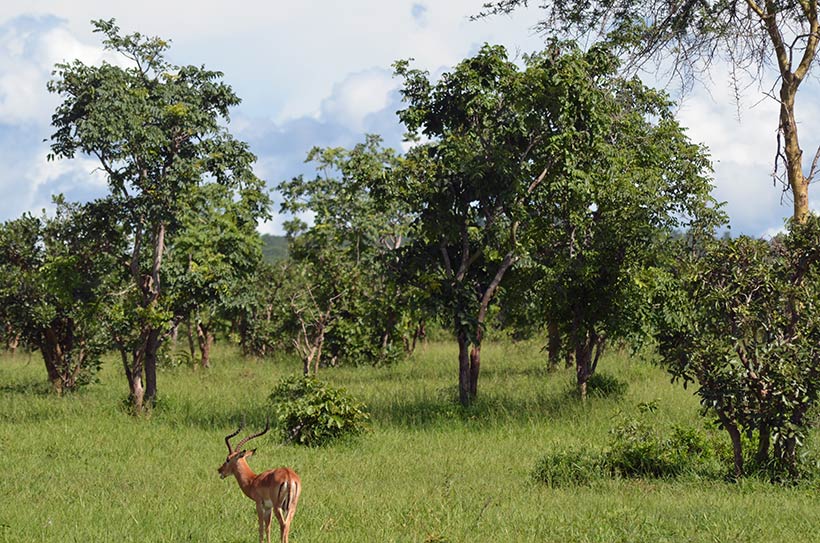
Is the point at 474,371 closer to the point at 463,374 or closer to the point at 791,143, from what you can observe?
the point at 463,374

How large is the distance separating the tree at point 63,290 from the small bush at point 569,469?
1063 cm

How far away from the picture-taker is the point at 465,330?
1831 cm

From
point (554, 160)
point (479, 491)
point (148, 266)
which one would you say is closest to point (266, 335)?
point (148, 266)

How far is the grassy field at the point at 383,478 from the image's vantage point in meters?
8.68

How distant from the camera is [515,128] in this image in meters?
17.8

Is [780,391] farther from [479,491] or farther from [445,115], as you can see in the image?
[445,115]

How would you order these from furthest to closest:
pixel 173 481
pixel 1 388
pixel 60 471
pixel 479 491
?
pixel 1 388 < pixel 60 471 < pixel 173 481 < pixel 479 491

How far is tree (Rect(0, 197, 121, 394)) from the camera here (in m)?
19.0

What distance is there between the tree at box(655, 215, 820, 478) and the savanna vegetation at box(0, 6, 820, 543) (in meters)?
0.04

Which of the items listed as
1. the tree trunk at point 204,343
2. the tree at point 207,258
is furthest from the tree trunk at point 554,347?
the tree trunk at point 204,343

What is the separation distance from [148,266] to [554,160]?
9012 millimetres

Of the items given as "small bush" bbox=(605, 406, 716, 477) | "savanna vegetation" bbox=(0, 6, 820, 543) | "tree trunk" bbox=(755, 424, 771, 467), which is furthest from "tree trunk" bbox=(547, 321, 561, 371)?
"tree trunk" bbox=(755, 424, 771, 467)

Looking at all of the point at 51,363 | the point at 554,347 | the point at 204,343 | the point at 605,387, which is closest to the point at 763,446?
the point at 605,387

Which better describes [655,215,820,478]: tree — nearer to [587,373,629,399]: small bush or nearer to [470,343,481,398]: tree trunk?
[470,343,481,398]: tree trunk
